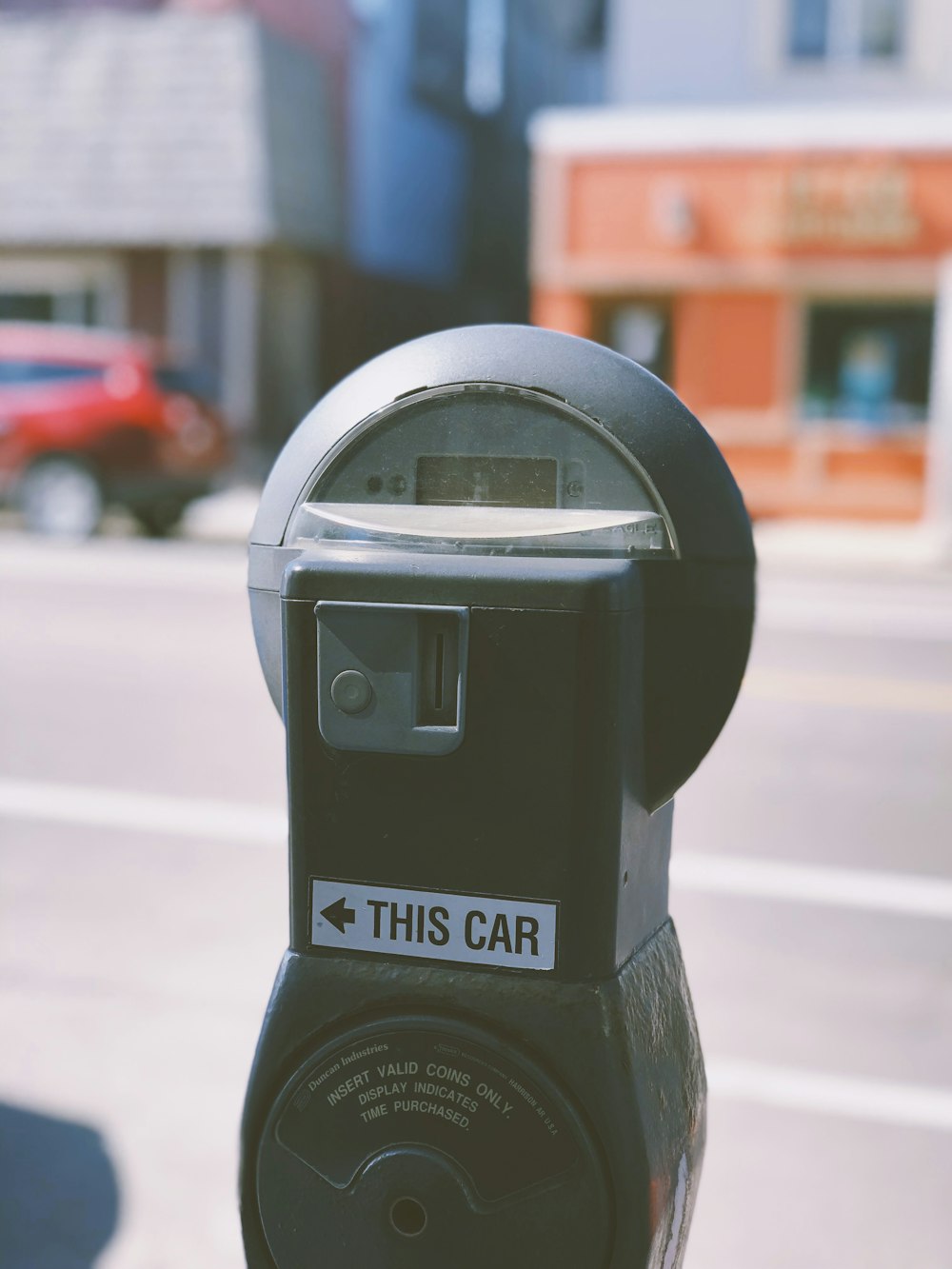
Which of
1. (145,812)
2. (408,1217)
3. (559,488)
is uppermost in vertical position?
(559,488)

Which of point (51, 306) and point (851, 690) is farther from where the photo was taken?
point (51, 306)

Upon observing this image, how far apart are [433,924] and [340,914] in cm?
9

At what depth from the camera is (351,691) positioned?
61.0 inches

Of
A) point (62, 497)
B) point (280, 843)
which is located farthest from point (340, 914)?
point (62, 497)

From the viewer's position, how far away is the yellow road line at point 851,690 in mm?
7305

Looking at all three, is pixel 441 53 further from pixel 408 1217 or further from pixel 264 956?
pixel 408 1217

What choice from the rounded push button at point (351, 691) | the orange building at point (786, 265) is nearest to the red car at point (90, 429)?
the orange building at point (786, 265)

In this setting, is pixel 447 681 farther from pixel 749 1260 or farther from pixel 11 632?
pixel 11 632

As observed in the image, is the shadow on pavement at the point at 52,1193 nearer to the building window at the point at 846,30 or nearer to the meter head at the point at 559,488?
the meter head at the point at 559,488

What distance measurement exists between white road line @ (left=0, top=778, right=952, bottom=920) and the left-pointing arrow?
3129 millimetres

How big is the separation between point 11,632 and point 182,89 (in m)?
10.2

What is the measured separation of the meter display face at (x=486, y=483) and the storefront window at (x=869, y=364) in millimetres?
13841

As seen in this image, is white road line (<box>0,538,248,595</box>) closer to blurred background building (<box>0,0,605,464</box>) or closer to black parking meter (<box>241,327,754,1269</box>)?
blurred background building (<box>0,0,605,464</box>)

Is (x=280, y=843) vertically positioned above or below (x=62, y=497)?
above
